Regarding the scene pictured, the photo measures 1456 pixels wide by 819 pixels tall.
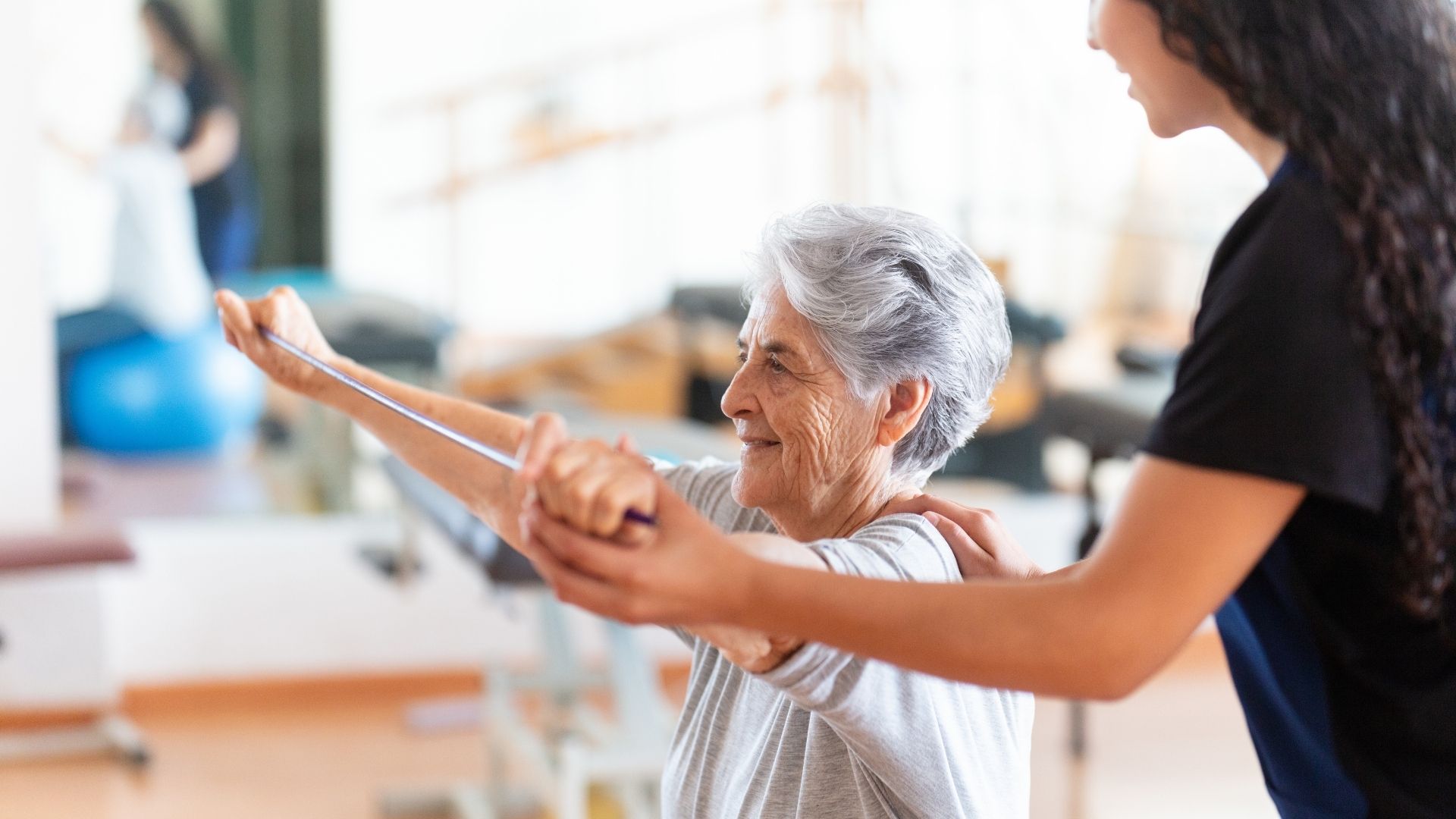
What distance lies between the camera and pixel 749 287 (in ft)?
4.68

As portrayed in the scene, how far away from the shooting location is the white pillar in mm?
3693

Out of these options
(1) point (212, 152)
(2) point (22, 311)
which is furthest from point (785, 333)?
(1) point (212, 152)

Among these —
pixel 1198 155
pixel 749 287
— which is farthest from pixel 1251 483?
pixel 1198 155

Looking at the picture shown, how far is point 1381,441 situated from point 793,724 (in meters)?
0.56

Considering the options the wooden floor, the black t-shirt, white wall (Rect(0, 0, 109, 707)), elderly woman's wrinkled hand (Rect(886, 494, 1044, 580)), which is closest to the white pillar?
white wall (Rect(0, 0, 109, 707))

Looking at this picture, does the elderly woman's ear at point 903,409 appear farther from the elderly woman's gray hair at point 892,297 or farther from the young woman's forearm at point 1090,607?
the young woman's forearm at point 1090,607

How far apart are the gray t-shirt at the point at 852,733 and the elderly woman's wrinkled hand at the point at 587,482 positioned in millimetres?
210

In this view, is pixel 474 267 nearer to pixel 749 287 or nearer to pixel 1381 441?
pixel 749 287

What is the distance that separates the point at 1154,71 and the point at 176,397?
3814 millimetres

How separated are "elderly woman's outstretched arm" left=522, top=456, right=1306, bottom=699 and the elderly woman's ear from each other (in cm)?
47

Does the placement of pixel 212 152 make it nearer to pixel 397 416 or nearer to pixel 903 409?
pixel 397 416

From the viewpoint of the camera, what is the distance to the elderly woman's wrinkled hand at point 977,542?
124 cm

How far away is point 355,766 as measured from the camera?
151 inches

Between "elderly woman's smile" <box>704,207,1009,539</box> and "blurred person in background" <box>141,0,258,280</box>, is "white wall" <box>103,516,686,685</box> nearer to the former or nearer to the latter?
"blurred person in background" <box>141,0,258,280</box>
